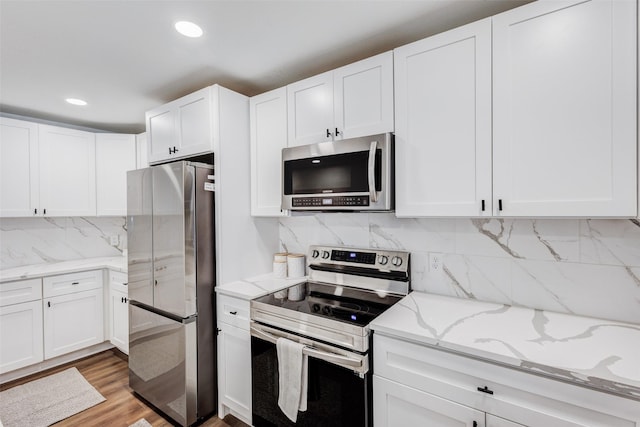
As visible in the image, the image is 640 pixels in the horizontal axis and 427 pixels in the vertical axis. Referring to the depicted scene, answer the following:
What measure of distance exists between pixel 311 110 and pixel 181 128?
3.59 feet

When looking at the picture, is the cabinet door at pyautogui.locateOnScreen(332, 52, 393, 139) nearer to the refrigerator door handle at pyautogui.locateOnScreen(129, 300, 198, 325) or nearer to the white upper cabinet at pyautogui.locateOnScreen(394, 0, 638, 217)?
the white upper cabinet at pyautogui.locateOnScreen(394, 0, 638, 217)

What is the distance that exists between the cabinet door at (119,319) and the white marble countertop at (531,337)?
2.68m

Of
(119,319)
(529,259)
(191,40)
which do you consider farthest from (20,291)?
(529,259)

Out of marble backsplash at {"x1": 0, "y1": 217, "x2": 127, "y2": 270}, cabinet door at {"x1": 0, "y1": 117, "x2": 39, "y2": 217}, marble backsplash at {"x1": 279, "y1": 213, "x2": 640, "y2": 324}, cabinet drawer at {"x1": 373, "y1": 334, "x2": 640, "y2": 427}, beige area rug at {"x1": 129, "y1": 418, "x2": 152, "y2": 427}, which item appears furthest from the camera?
marble backsplash at {"x1": 0, "y1": 217, "x2": 127, "y2": 270}

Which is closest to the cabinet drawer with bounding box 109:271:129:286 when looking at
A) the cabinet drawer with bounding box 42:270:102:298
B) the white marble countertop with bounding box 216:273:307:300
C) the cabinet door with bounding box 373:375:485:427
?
the cabinet drawer with bounding box 42:270:102:298

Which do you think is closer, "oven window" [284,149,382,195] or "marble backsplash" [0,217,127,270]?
"oven window" [284,149,382,195]

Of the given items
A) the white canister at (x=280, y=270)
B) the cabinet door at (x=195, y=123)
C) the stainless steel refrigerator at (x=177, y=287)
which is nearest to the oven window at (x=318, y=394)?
the stainless steel refrigerator at (x=177, y=287)

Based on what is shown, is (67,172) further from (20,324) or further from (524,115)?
(524,115)

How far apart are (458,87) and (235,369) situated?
2.16 metres

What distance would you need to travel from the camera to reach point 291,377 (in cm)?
162

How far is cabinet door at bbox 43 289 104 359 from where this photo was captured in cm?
281

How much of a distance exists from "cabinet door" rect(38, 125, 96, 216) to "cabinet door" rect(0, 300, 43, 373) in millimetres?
922

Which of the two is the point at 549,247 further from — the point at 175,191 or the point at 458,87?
the point at 175,191

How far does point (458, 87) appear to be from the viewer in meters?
1.48
